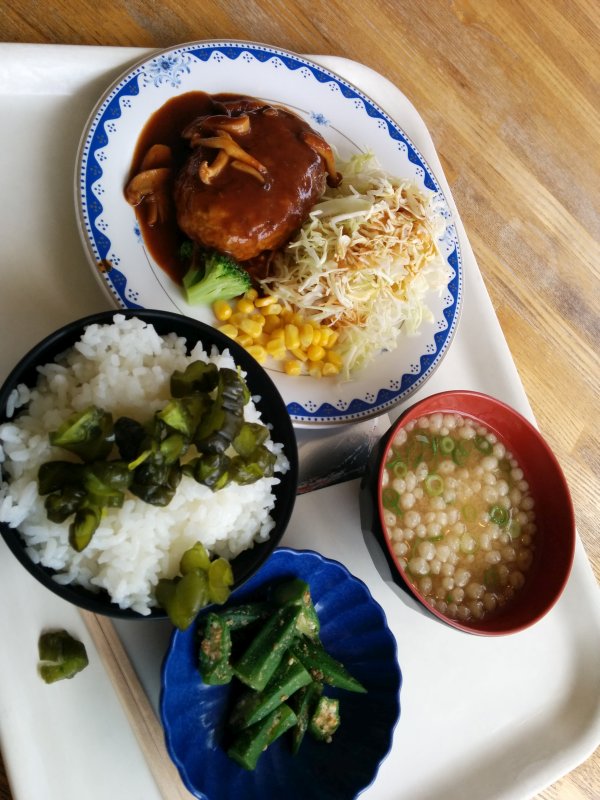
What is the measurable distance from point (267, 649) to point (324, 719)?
234mm

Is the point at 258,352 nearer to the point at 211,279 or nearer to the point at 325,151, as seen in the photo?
the point at 211,279

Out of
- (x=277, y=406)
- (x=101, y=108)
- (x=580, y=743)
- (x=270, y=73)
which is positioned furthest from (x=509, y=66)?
(x=580, y=743)

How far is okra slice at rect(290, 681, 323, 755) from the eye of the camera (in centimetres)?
158

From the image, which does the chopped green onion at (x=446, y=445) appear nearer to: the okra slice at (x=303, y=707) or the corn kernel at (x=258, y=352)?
the corn kernel at (x=258, y=352)

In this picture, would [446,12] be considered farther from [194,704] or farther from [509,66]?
[194,704]

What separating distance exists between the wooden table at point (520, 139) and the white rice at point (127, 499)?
4.21 ft

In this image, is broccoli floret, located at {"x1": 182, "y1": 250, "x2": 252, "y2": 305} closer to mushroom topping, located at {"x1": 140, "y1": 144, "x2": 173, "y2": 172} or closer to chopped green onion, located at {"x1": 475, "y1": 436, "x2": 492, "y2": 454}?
mushroom topping, located at {"x1": 140, "y1": 144, "x2": 173, "y2": 172}

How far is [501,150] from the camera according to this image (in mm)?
2576

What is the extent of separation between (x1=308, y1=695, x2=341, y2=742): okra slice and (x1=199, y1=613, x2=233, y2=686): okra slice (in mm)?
264

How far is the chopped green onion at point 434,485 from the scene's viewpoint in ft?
6.17

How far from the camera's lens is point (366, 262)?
2082 mm

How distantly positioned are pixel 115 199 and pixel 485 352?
1.27 m

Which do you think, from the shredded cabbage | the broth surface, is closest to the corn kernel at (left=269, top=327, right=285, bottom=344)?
the shredded cabbage

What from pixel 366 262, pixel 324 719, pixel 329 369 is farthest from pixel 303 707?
pixel 366 262
